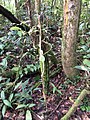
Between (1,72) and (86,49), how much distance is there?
4.54 ft

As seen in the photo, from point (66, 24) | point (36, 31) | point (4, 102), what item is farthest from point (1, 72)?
point (66, 24)

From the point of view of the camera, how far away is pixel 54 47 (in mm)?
3631

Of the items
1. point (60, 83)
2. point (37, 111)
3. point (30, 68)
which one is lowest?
point (37, 111)

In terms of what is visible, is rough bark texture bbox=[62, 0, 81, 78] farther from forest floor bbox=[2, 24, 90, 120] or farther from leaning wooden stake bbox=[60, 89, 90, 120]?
A: leaning wooden stake bbox=[60, 89, 90, 120]

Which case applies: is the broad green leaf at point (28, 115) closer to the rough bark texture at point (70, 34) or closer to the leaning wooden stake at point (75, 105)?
the leaning wooden stake at point (75, 105)

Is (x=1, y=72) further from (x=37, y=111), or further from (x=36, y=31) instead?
(x=36, y=31)

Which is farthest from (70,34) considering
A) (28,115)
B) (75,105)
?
(28,115)

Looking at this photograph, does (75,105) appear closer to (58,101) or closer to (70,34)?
(58,101)

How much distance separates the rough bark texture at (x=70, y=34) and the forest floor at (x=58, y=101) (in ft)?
0.52

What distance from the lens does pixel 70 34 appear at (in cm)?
242

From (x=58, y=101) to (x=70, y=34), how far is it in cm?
88

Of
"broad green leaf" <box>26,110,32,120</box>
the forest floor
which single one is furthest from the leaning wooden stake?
"broad green leaf" <box>26,110,32,120</box>

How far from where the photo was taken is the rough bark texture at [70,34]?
7.56ft

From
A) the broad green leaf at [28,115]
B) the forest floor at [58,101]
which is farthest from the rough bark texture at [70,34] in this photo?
the broad green leaf at [28,115]
